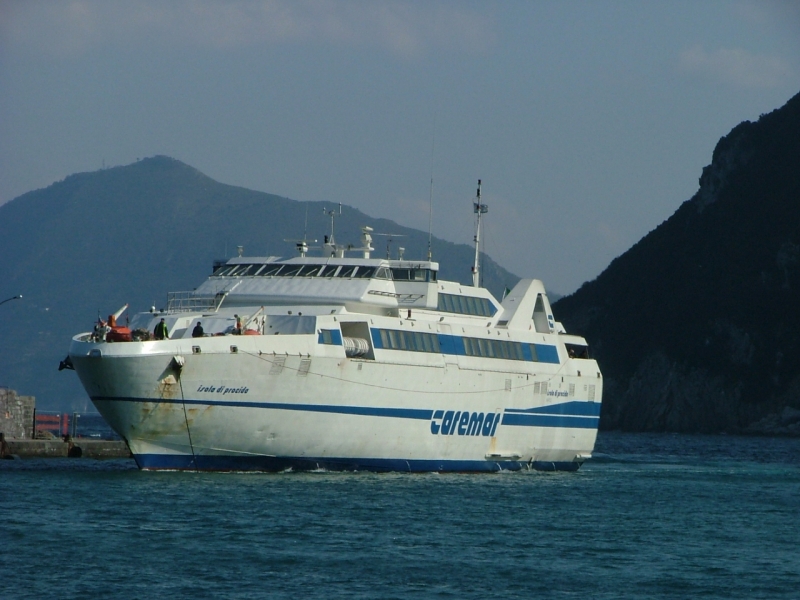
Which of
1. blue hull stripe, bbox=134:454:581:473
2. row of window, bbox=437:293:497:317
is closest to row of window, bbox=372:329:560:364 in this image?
row of window, bbox=437:293:497:317

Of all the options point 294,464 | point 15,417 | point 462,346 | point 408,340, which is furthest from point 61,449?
point 462,346

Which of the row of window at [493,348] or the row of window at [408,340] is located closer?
the row of window at [408,340]

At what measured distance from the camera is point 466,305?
45.5 meters

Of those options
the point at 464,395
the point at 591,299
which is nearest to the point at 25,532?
the point at 464,395

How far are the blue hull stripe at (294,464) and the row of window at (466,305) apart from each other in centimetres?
515

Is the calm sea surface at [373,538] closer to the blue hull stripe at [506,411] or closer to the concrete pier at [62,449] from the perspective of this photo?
the blue hull stripe at [506,411]

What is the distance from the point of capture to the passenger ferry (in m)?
36.0

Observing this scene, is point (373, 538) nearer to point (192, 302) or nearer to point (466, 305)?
point (192, 302)

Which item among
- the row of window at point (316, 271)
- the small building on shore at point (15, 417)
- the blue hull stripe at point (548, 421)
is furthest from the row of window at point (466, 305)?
the small building on shore at point (15, 417)

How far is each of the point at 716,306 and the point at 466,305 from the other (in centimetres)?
10257

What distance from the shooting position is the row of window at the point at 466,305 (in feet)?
146

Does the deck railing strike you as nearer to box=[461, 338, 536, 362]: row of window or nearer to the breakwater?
the breakwater

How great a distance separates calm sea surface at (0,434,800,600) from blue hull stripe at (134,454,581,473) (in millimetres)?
416

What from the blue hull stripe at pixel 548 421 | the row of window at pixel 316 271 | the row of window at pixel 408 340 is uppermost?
the row of window at pixel 316 271
